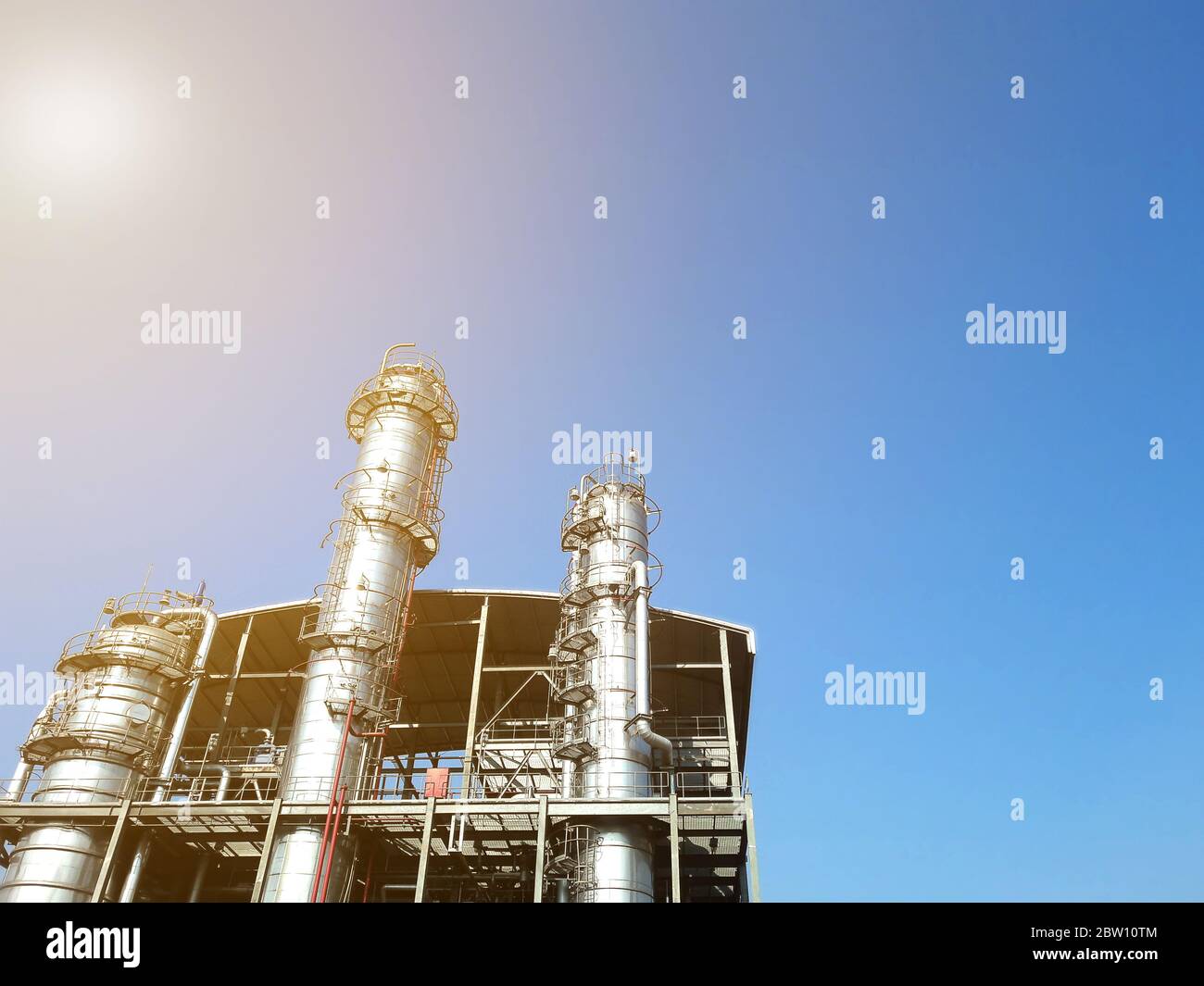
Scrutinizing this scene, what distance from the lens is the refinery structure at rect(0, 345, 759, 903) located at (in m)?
24.7

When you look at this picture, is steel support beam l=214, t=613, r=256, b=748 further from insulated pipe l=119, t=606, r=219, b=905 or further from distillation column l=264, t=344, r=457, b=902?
distillation column l=264, t=344, r=457, b=902

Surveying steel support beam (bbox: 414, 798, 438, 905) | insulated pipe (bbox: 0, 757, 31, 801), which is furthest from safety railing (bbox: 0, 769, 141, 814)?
steel support beam (bbox: 414, 798, 438, 905)

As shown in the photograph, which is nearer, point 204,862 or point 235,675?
point 204,862

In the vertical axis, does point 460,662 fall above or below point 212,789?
above

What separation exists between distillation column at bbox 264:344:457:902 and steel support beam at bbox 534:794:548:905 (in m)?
5.89

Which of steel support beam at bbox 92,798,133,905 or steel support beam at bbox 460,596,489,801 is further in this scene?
steel support beam at bbox 460,596,489,801

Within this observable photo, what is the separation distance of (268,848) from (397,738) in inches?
460

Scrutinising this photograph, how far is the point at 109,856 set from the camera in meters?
24.9

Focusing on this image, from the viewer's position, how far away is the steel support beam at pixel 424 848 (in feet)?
75.0

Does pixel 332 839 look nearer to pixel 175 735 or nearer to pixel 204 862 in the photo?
pixel 204 862

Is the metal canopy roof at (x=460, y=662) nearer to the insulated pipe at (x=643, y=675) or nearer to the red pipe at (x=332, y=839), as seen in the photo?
the insulated pipe at (x=643, y=675)

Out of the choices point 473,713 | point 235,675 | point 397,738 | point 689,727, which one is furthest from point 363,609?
point 689,727
